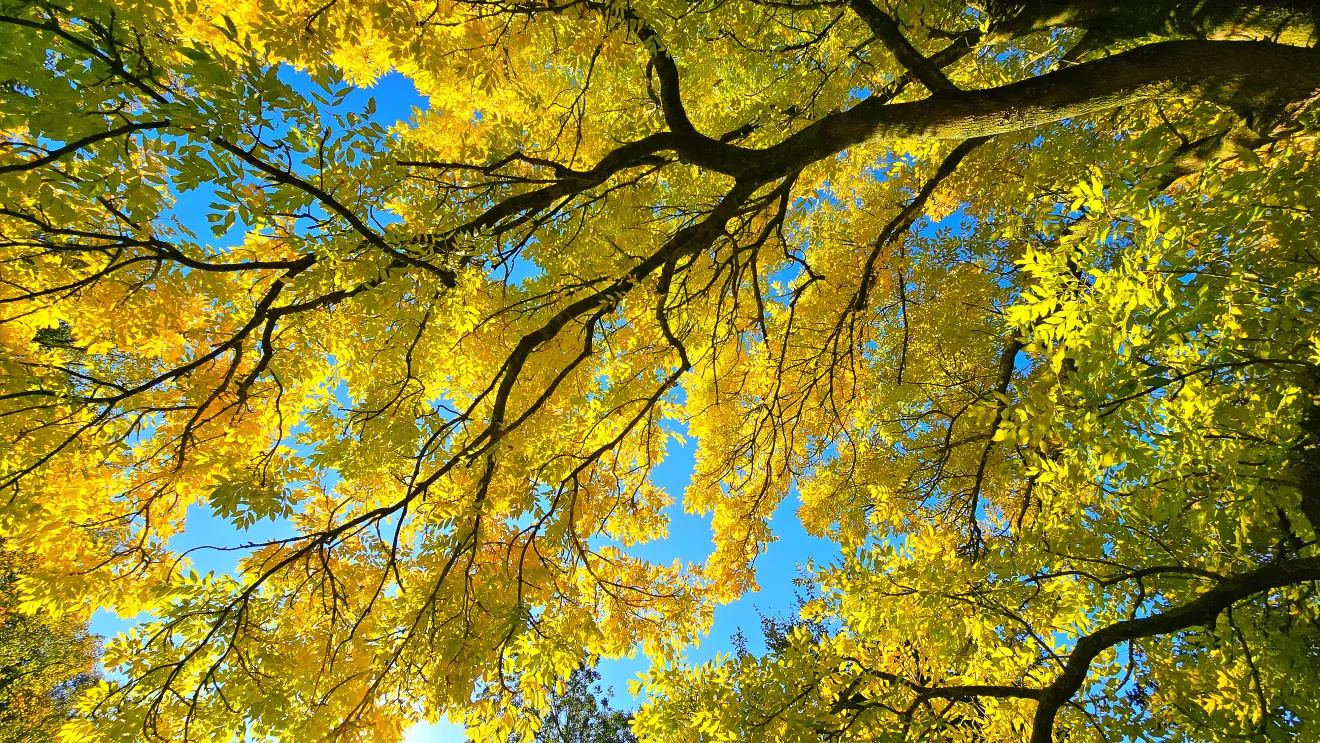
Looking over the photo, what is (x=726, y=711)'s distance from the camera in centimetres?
299

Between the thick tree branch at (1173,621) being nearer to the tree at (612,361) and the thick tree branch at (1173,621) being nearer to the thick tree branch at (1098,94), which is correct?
the tree at (612,361)

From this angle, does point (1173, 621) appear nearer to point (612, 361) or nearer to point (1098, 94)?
point (1098, 94)

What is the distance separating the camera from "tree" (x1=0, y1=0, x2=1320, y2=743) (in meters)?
2.00

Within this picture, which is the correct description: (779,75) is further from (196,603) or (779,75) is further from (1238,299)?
(196,603)

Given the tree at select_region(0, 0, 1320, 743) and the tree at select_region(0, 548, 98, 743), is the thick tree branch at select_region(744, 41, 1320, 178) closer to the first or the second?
the tree at select_region(0, 0, 1320, 743)

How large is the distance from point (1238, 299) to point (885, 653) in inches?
129

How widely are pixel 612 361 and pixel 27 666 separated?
15.1m

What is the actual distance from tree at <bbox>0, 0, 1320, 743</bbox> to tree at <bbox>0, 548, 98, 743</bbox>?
10.0 m

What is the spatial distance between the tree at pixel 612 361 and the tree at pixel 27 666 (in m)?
10.0

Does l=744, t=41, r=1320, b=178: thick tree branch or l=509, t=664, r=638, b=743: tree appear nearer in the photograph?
l=744, t=41, r=1320, b=178: thick tree branch

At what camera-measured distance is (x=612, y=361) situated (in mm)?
4547

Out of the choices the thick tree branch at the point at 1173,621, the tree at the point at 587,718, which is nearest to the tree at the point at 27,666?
the tree at the point at 587,718

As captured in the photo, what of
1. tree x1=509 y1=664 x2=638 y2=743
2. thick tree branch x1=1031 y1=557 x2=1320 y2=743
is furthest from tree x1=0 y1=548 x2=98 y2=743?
thick tree branch x1=1031 y1=557 x2=1320 y2=743

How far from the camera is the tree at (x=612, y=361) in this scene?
78.5 inches
